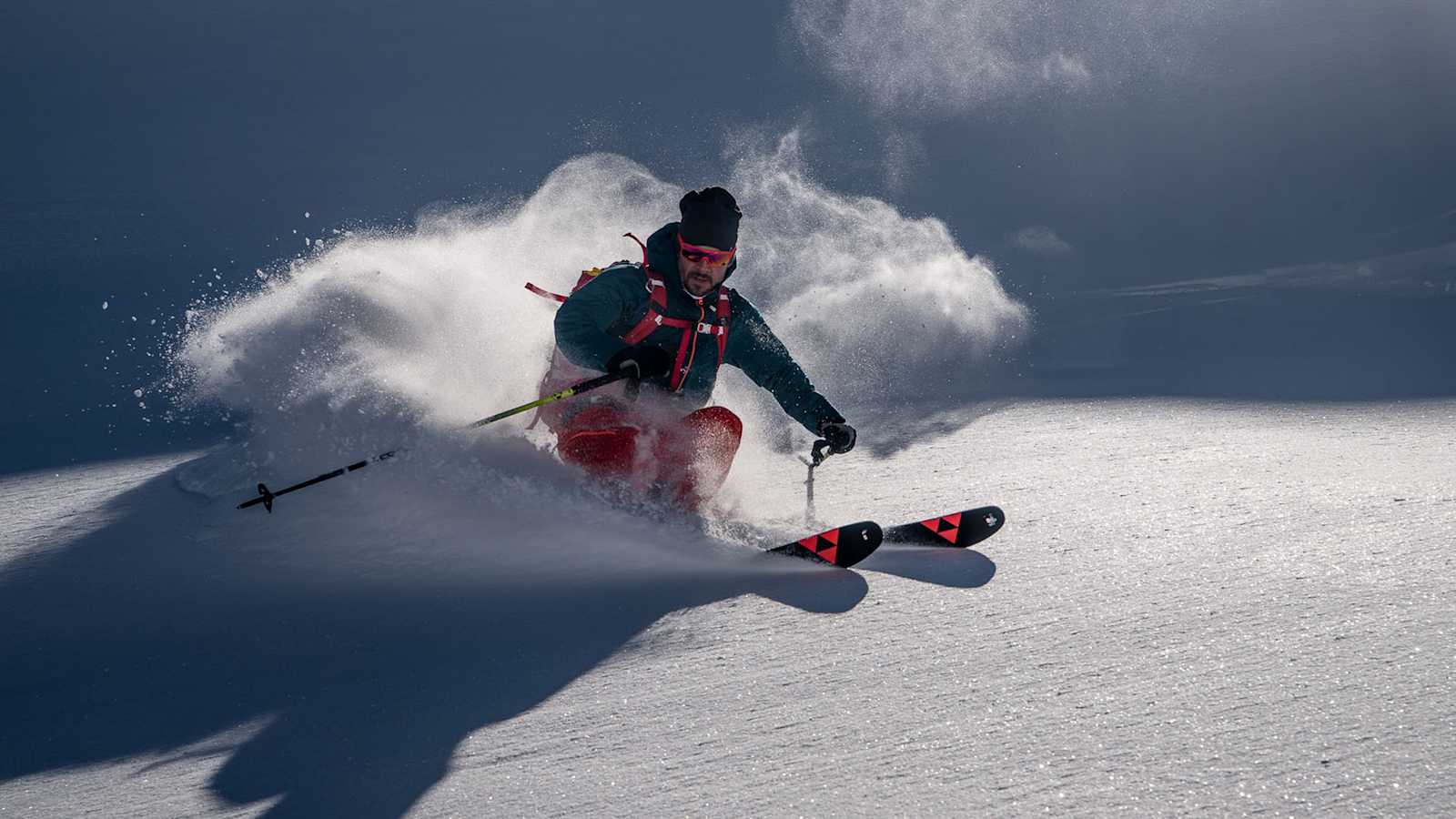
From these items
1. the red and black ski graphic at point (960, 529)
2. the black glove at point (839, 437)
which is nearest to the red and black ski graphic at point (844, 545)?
the red and black ski graphic at point (960, 529)

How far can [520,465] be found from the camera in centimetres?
464

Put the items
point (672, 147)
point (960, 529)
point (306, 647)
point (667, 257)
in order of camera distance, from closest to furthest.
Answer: point (306, 647) < point (960, 529) < point (667, 257) < point (672, 147)

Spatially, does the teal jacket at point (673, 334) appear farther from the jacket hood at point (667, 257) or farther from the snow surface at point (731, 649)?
the snow surface at point (731, 649)

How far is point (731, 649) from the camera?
300cm

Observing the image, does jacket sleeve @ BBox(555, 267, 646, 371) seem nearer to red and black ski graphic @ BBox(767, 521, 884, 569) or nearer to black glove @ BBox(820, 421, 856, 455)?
black glove @ BBox(820, 421, 856, 455)

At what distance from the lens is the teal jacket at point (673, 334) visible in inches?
181

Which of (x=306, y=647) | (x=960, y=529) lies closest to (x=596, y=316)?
(x=960, y=529)

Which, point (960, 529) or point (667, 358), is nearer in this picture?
point (960, 529)

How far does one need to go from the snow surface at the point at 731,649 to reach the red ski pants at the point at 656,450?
15cm

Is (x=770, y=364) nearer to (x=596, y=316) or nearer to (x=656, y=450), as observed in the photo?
(x=656, y=450)

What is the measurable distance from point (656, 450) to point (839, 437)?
31.5 inches

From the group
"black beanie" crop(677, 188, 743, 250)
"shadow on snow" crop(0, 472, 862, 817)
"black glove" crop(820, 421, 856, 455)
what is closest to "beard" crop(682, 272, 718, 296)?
"black beanie" crop(677, 188, 743, 250)

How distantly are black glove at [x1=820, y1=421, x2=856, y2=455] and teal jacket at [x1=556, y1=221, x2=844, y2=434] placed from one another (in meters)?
0.14

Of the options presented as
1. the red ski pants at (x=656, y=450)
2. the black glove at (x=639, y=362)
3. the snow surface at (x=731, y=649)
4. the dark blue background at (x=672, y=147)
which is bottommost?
the snow surface at (x=731, y=649)
